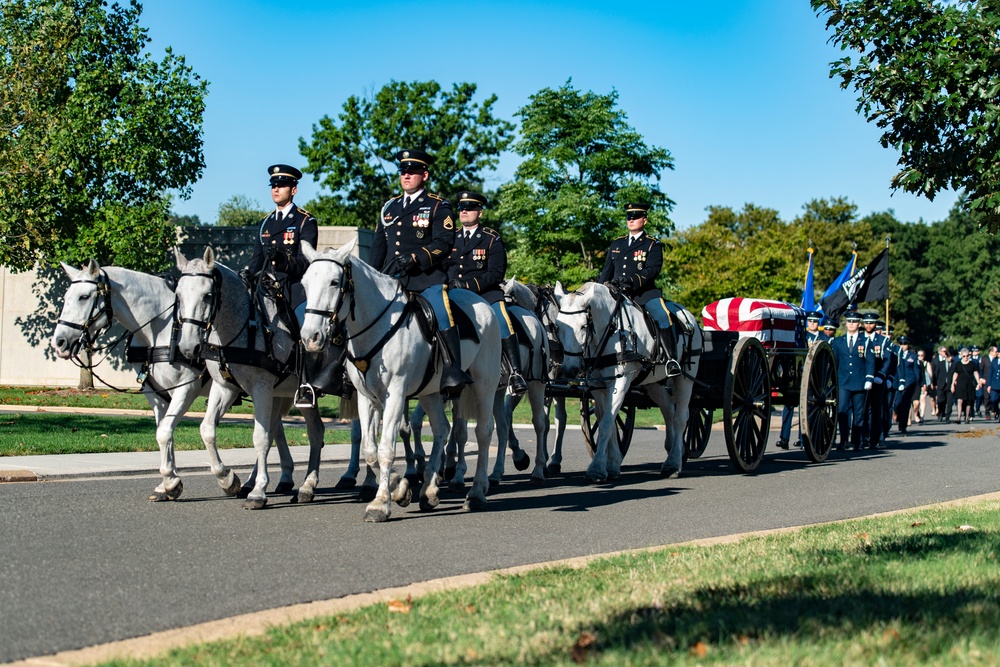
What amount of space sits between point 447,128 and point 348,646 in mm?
55511

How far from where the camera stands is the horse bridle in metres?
10.5

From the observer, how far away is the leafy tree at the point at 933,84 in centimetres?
975

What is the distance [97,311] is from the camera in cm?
1070

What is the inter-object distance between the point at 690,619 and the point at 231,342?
251 inches

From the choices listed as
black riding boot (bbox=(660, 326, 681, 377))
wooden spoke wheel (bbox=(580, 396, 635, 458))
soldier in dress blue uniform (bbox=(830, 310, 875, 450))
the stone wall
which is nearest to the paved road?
wooden spoke wheel (bbox=(580, 396, 635, 458))

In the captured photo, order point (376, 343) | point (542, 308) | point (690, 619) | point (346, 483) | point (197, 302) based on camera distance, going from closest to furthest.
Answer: point (690, 619) → point (376, 343) → point (197, 302) → point (346, 483) → point (542, 308)

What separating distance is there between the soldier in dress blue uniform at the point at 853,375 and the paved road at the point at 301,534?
5.18 metres

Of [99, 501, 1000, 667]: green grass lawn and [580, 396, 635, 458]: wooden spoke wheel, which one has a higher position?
[580, 396, 635, 458]: wooden spoke wheel

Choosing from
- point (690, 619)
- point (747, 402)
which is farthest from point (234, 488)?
point (747, 402)

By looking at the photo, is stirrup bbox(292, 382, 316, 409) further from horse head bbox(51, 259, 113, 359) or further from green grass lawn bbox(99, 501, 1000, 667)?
green grass lawn bbox(99, 501, 1000, 667)

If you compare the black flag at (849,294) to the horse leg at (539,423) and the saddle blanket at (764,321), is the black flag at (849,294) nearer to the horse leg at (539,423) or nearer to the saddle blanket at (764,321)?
the saddle blanket at (764,321)

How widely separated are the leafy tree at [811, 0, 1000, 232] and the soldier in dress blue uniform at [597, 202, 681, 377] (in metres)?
4.23

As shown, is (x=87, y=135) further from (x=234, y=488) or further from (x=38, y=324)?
(x=234, y=488)

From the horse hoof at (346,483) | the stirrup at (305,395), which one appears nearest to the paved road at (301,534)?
the horse hoof at (346,483)
